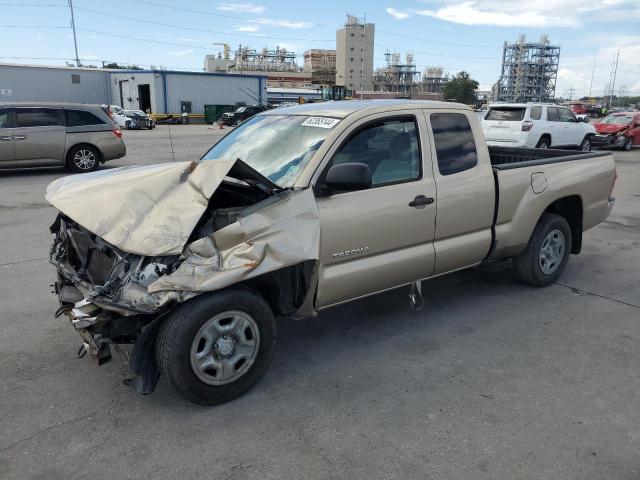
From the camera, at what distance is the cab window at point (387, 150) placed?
152 inches

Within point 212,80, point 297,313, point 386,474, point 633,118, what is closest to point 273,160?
point 297,313

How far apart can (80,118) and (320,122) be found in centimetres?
1136

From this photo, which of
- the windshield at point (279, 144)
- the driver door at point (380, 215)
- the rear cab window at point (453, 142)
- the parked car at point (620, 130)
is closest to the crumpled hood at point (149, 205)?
the windshield at point (279, 144)

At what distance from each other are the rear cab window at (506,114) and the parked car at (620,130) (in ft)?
21.4

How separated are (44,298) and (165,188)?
253 centimetres

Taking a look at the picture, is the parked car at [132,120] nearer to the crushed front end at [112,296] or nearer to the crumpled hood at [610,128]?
the crumpled hood at [610,128]

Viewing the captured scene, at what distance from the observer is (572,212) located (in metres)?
5.73

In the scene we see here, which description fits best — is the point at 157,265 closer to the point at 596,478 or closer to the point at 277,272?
the point at 277,272

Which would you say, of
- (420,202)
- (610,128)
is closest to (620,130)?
(610,128)

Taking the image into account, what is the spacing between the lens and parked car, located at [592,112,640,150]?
2125cm

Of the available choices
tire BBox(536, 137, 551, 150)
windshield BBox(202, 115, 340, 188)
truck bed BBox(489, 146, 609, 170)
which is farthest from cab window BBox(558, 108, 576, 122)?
windshield BBox(202, 115, 340, 188)

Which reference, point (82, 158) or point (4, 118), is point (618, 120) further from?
point (4, 118)

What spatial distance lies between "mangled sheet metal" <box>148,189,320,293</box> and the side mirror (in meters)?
0.17

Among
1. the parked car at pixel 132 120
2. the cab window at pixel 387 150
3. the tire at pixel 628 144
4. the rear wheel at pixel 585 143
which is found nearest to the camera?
the cab window at pixel 387 150
